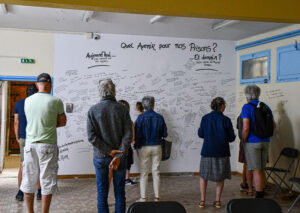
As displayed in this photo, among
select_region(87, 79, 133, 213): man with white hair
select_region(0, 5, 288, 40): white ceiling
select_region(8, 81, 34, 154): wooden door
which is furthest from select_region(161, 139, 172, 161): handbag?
select_region(8, 81, 34, 154): wooden door

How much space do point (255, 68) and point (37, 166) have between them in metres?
4.75

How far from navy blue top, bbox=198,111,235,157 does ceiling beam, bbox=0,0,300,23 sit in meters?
1.81

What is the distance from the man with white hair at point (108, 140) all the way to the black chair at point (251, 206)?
1.65 meters

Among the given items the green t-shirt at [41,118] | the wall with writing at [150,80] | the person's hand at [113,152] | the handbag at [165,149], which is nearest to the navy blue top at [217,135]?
the handbag at [165,149]

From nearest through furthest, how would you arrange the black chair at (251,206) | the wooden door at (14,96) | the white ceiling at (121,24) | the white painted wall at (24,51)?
the black chair at (251,206) < the white ceiling at (121,24) < the white painted wall at (24,51) < the wooden door at (14,96)

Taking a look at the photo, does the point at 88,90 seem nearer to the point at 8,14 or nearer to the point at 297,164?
the point at 8,14

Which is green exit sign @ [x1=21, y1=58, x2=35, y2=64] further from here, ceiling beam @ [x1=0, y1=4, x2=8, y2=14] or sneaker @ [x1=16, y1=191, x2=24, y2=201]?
sneaker @ [x1=16, y1=191, x2=24, y2=201]

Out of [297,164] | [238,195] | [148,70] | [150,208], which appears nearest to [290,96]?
[297,164]

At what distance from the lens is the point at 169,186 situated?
20.6 ft

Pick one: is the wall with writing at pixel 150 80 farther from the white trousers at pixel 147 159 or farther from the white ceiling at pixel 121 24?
the white trousers at pixel 147 159

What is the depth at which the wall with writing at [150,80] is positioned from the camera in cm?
681

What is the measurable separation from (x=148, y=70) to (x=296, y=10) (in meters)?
4.27

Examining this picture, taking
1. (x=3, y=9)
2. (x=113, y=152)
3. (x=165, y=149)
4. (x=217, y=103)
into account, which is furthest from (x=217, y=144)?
(x=3, y=9)

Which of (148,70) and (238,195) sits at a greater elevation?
(148,70)
